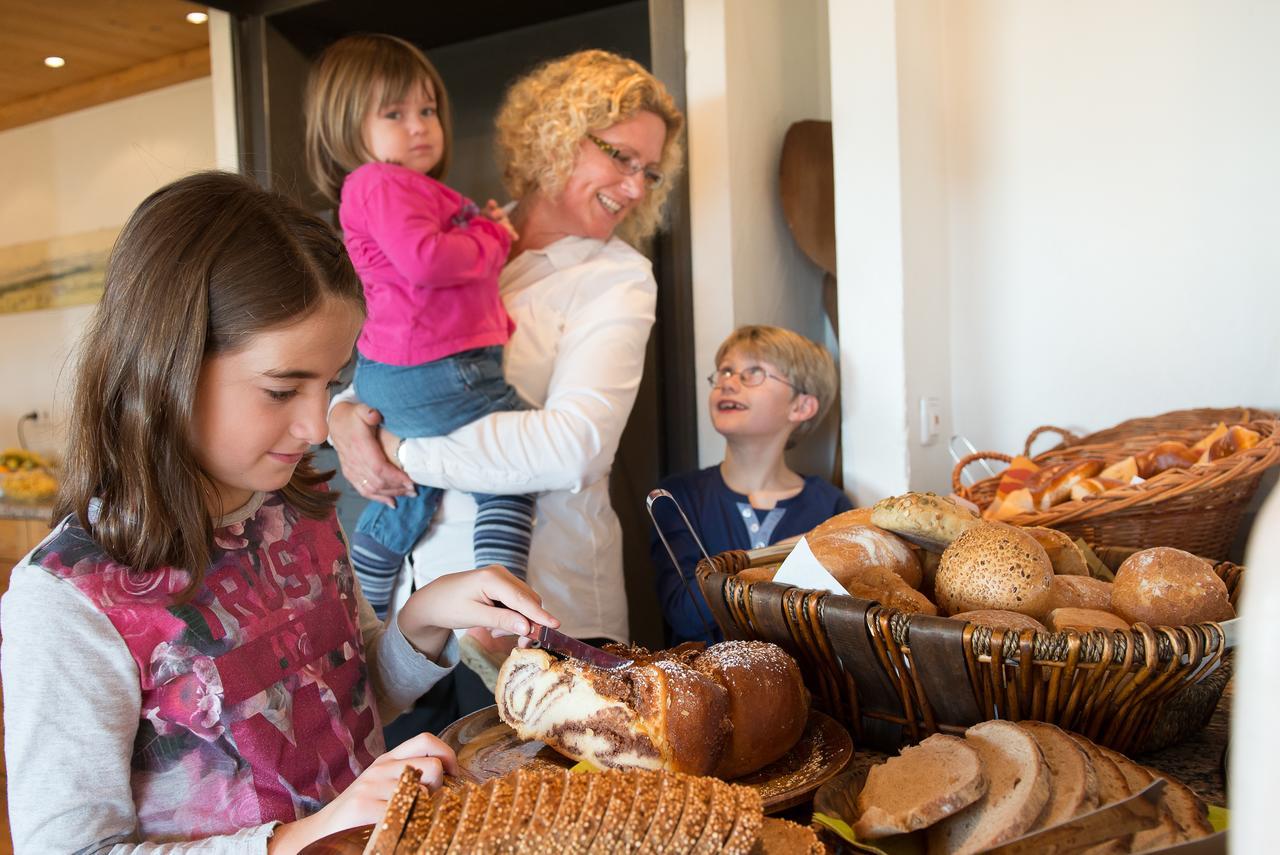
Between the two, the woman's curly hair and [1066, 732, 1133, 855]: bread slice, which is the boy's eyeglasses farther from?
[1066, 732, 1133, 855]: bread slice

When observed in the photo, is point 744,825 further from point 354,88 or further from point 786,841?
point 354,88

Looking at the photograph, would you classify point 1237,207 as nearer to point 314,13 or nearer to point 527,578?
point 527,578

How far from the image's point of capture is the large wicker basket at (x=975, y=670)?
79 cm

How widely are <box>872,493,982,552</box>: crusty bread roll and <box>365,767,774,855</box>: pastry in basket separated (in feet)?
1.74

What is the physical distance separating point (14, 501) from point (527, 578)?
1.23m

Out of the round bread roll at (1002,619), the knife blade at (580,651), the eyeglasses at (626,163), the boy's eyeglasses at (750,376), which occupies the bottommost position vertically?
the knife blade at (580,651)

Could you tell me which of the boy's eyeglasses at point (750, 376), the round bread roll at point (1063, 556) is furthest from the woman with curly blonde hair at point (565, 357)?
the round bread roll at point (1063, 556)

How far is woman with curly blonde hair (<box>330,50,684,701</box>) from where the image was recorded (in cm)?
171

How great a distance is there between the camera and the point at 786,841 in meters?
0.61

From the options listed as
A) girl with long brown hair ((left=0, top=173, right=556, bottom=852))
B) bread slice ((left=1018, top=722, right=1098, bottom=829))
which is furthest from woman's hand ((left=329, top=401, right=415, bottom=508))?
bread slice ((left=1018, top=722, right=1098, bottom=829))

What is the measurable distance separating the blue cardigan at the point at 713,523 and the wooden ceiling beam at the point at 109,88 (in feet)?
4.99

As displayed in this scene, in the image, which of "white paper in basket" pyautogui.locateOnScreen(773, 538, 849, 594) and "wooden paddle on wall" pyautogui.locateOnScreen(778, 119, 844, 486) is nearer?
"white paper in basket" pyautogui.locateOnScreen(773, 538, 849, 594)

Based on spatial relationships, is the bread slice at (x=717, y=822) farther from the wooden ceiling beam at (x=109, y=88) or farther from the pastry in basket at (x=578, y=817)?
the wooden ceiling beam at (x=109, y=88)

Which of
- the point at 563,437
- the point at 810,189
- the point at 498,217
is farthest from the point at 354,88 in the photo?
the point at 810,189
